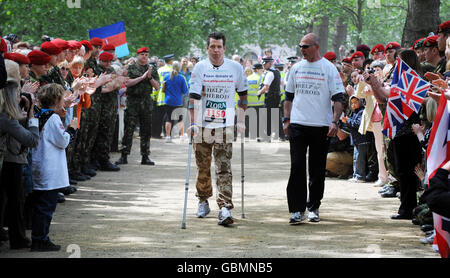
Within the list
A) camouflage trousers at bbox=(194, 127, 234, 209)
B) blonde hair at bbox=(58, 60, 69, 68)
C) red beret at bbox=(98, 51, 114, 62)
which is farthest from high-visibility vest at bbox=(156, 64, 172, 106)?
camouflage trousers at bbox=(194, 127, 234, 209)

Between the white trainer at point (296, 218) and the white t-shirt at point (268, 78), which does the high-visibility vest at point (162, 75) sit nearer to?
the white t-shirt at point (268, 78)

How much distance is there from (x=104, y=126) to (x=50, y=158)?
7160mm

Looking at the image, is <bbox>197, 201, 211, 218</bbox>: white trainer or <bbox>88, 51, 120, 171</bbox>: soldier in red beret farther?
<bbox>88, 51, 120, 171</bbox>: soldier in red beret

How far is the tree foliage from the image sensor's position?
27906 millimetres

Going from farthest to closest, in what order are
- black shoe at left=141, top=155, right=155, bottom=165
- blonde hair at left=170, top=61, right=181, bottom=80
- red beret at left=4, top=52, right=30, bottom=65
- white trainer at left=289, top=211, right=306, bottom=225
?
blonde hair at left=170, top=61, right=181, bottom=80, black shoe at left=141, top=155, right=155, bottom=165, white trainer at left=289, top=211, right=306, bottom=225, red beret at left=4, top=52, right=30, bottom=65

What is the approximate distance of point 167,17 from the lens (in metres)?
35.4

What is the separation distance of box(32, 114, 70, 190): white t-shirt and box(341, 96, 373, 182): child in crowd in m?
7.38

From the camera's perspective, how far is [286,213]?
34.0ft

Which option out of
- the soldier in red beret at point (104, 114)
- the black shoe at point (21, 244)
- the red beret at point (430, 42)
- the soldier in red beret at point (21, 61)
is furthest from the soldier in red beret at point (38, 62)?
the red beret at point (430, 42)

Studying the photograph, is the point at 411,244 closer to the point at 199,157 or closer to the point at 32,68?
the point at 199,157

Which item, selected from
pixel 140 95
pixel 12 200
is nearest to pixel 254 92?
pixel 140 95

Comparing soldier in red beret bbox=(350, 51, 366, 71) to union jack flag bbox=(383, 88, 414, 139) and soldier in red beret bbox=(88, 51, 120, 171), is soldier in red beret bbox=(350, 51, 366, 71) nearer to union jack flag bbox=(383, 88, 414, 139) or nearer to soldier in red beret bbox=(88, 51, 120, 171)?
soldier in red beret bbox=(88, 51, 120, 171)

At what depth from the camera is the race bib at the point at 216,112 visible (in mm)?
9508

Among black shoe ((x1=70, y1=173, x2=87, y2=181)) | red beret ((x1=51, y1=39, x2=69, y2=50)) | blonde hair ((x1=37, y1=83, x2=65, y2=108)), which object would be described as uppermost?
red beret ((x1=51, y1=39, x2=69, y2=50))
